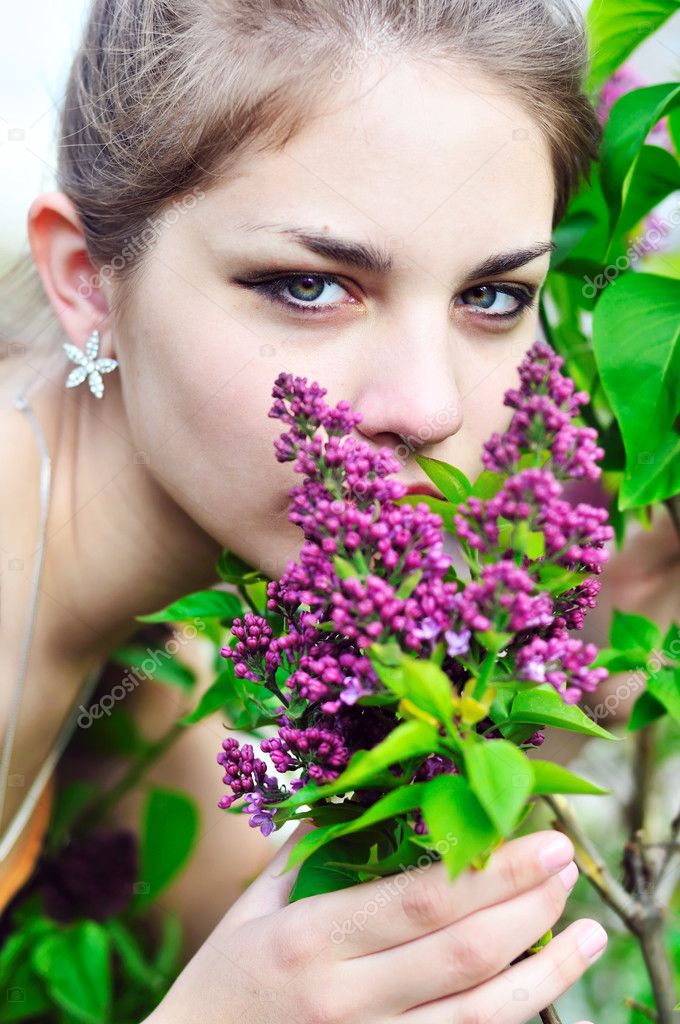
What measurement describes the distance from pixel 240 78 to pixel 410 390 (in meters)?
0.41

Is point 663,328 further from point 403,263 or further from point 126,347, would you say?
point 126,347

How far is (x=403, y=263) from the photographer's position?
0.98 m

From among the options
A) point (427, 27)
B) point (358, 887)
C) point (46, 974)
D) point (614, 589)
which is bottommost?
point (614, 589)

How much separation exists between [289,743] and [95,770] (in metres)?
1.58

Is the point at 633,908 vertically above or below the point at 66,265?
below

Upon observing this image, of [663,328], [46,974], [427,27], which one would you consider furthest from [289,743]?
[46,974]

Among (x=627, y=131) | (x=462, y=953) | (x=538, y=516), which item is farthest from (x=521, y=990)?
(x=627, y=131)

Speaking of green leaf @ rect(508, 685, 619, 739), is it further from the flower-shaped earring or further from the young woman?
the flower-shaped earring

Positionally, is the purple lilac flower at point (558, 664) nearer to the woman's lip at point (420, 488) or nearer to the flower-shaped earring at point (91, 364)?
the woman's lip at point (420, 488)

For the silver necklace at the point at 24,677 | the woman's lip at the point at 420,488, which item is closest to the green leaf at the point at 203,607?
the woman's lip at the point at 420,488

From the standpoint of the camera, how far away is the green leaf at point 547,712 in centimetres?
69

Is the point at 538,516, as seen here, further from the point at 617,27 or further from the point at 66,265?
the point at 66,265

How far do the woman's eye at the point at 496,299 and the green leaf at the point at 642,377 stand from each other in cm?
10

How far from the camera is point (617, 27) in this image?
1.18 metres
